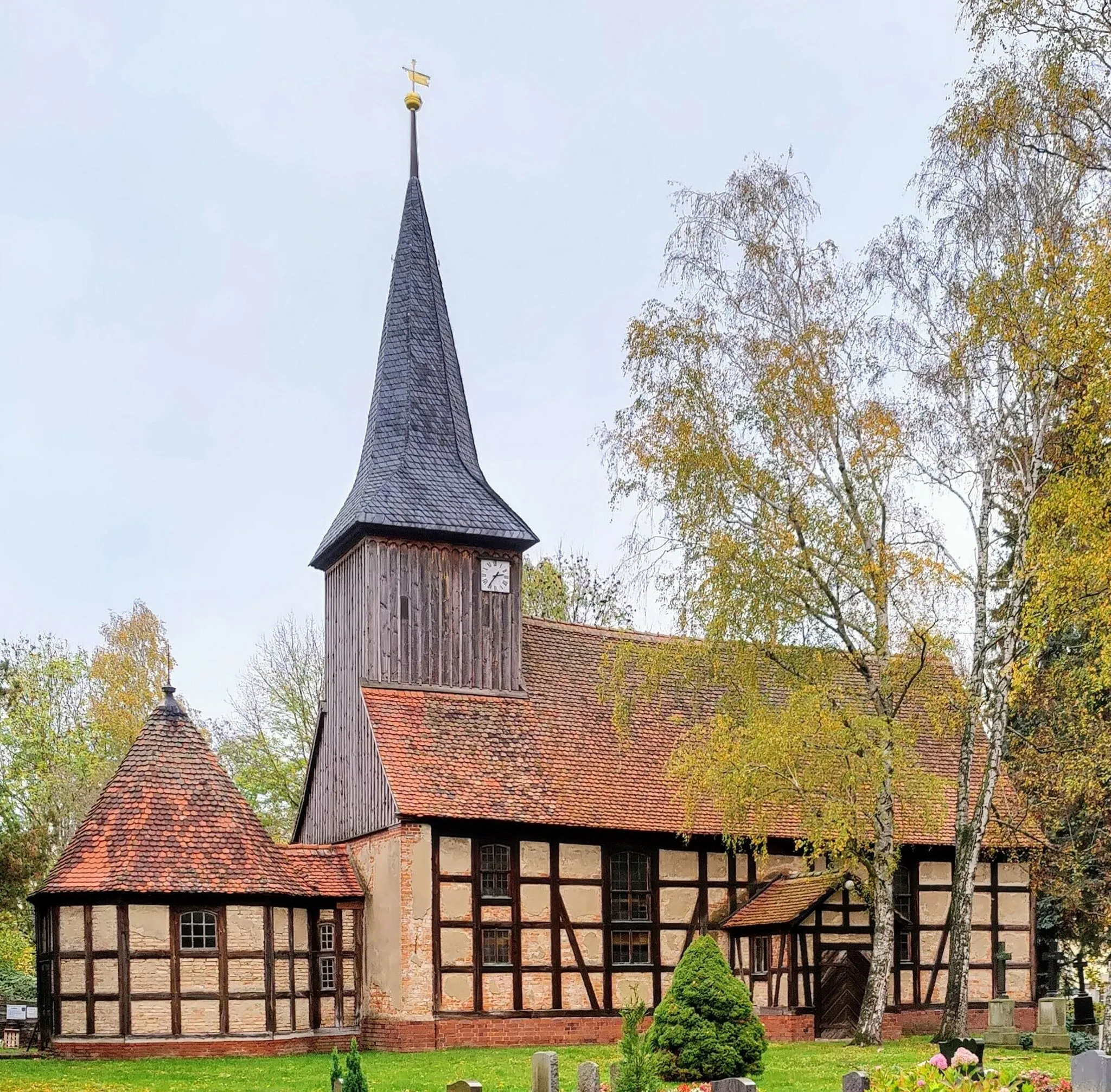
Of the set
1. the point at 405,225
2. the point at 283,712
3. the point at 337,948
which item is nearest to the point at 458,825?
the point at 337,948

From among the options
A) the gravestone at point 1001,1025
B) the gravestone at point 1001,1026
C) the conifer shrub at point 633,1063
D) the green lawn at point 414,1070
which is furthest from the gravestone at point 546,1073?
the gravestone at point 1001,1026

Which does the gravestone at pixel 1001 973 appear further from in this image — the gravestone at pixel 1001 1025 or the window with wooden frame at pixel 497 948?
the window with wooden frame at pixel 497 948

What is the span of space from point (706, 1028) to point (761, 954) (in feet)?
27.1

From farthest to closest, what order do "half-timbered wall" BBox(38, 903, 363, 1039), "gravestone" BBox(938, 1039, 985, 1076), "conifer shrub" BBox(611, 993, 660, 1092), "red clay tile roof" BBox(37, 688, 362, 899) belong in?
1. "red clay tile roof" BBox(37, 688, 362, 899)
2. "half-timbered wall" BBox(38, 903, 363, 1039)
3. "gravestone" BBox(938, 1039, 985, 1076)
4. "conifer shrub" BBox(611, 993, 660, 1092)

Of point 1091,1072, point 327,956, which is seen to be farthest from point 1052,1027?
point 1091,1072

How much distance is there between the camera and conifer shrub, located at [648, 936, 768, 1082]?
19.5m

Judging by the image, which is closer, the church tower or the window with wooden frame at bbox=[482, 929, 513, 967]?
the window with wooden frame at bbox=[482, 929, 513, 967]

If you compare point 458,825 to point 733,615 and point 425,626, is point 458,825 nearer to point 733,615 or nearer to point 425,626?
point 425,626

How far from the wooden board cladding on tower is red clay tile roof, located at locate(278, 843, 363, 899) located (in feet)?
10.2

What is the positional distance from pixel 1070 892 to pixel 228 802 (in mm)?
17185

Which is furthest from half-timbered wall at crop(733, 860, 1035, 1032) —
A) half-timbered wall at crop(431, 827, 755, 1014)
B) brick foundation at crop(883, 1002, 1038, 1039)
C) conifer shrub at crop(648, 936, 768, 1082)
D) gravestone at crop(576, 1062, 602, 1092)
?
gravestone at crop(576, 1062, 602, 1092)

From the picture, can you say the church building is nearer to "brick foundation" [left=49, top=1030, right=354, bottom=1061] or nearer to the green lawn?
"brick foundation" [left=49, top=1030, right=354, bottom=1061]

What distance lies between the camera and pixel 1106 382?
712 inches

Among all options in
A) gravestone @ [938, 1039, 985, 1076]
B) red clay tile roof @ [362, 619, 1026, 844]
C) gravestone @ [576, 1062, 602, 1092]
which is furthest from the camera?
red clay tile roof @ [362, 619, 1026, 844]
